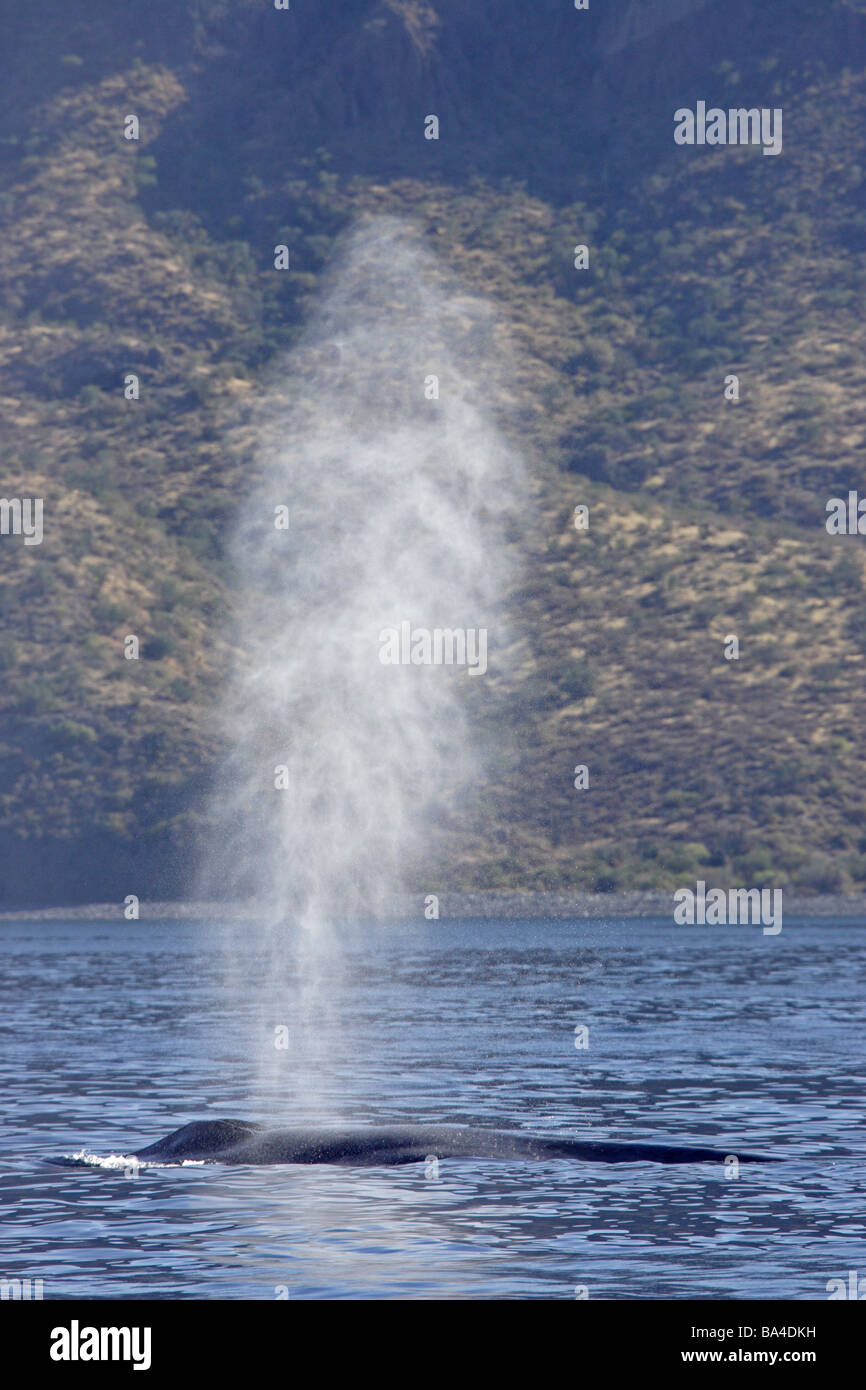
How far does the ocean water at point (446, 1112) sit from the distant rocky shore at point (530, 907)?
1934 centimetres

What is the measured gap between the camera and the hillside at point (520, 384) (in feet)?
296

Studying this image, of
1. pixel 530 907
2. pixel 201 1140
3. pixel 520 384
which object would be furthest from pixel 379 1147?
pixel 520 384

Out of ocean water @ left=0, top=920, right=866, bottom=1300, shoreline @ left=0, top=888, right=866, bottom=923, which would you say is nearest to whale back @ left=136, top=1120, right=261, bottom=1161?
ocean water @ left=0, top=920, right=866, bottom=1300

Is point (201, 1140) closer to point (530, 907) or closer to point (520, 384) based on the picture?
point (530, 907)

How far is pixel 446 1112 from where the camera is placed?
2914 cm

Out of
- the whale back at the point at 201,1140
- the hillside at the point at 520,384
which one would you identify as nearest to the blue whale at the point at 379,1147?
the whale back at the point at 201,1140

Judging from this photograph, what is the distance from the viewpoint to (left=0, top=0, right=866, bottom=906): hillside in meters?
90.2

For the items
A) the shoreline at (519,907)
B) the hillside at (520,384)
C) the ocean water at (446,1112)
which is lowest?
the ocean water at (446,1112)

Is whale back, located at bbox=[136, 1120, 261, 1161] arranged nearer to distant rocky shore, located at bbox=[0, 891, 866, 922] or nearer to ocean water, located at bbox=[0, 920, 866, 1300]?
ocean water, located at bbox=[0, 920, 866, 1300]

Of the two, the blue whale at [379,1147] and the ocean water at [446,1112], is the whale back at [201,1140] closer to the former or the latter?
the blue whale at [379,1147]

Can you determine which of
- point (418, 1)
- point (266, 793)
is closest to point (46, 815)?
point (266, 793)

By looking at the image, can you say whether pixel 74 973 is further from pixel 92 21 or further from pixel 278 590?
pixel 92 21

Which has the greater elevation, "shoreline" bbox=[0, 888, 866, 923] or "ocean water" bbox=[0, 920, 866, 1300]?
"shoreline" bbox=[0, 888, 866, 923]
